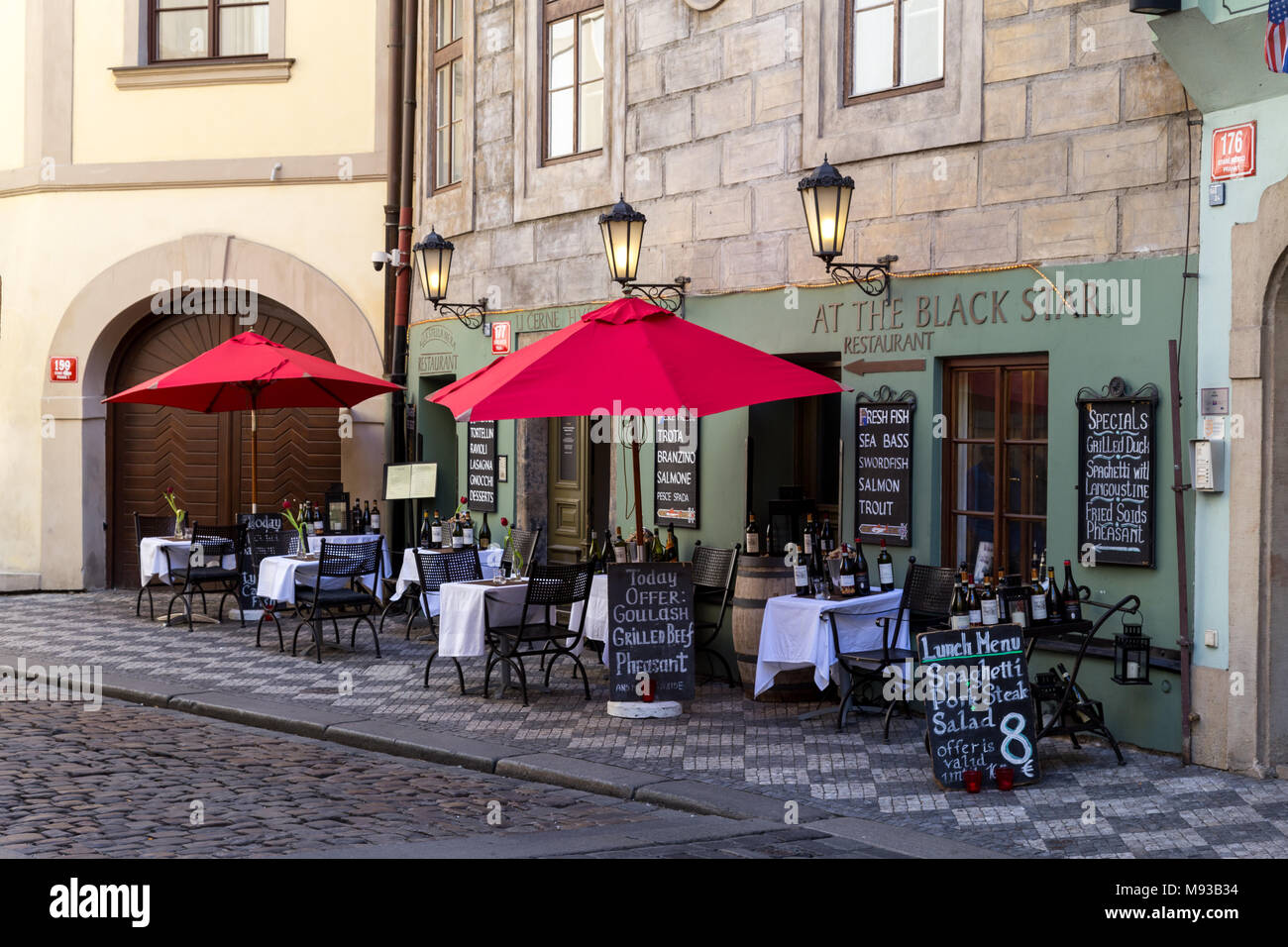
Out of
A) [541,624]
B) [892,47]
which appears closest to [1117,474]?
[892,47]

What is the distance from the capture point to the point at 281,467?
56.9 ft

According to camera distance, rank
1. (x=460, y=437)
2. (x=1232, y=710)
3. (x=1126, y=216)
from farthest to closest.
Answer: (x=460, y=437)
(x=1126, y=216)
(x=1232, y=710)

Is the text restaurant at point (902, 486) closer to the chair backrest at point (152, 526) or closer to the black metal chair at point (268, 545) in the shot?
the black metal chair at point (268, 545)

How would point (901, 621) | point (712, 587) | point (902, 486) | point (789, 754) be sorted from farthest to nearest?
point (712, 587)
point (902, 486)
point (901, 621)
point (789, 754)

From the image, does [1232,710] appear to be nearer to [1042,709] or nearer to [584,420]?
[1042,709]

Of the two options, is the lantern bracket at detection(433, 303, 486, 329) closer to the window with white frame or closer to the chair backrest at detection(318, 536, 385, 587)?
the chair backrest at detection(318, 536, 385, 587)

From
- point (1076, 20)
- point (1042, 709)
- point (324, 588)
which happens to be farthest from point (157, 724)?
point (1076, 20)

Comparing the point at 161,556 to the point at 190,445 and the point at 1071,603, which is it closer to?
the point at 190,445

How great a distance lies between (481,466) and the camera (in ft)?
49.0

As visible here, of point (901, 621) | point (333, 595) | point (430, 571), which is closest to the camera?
point (901, 621)

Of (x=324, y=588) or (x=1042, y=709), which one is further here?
(x=324, y=588)

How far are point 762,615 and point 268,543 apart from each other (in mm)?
5756

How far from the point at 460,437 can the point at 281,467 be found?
3085mm

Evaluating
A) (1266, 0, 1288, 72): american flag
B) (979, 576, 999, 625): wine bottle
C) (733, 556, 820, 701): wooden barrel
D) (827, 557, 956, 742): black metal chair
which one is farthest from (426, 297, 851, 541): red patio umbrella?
(1266, 0, 1288, 72): american flag
